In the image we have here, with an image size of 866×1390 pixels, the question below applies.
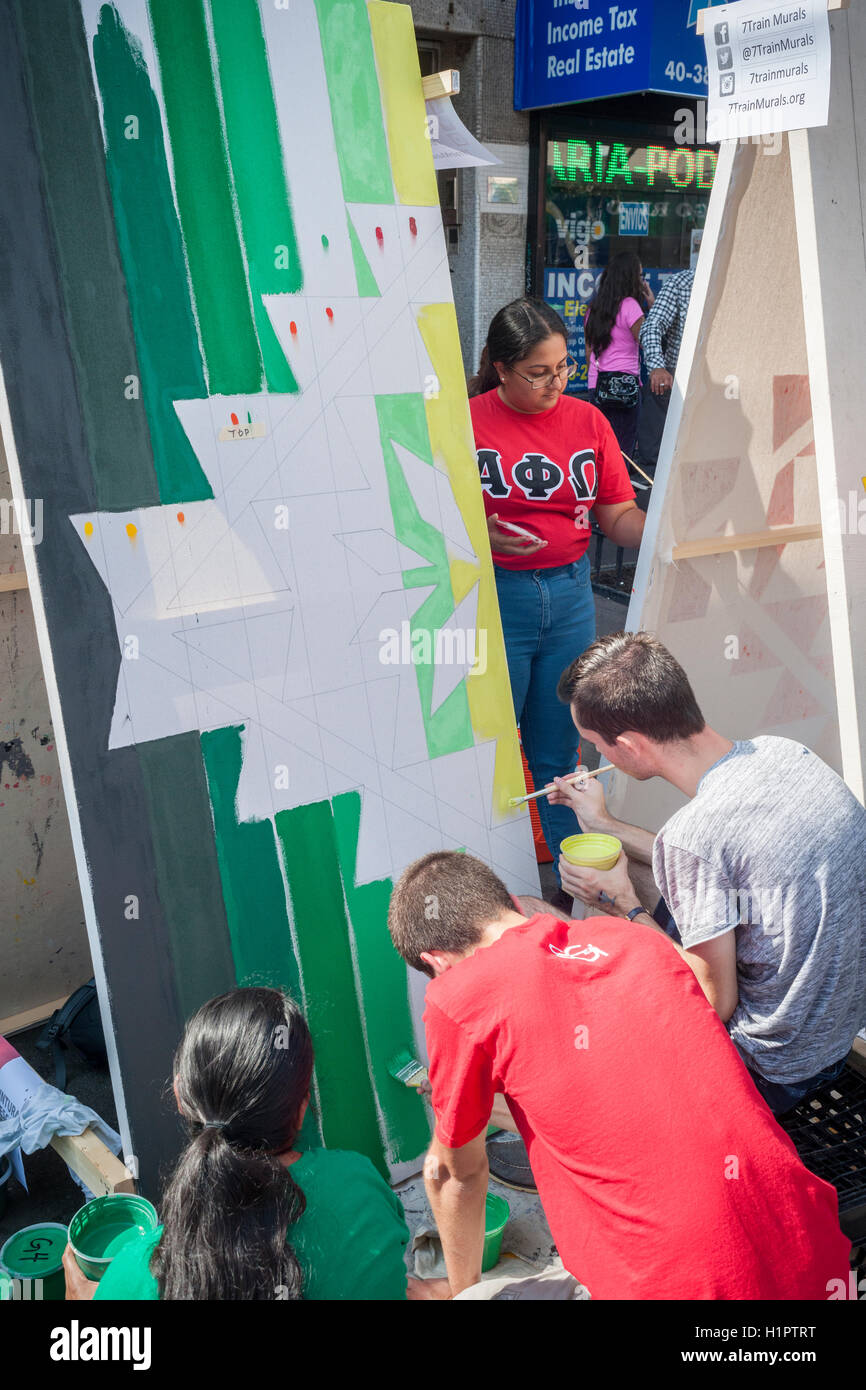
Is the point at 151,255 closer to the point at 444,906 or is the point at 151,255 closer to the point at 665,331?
the point at 444,906

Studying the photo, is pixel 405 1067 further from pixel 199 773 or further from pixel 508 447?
pixel 508 447

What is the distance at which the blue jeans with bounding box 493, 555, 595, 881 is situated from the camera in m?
2.77

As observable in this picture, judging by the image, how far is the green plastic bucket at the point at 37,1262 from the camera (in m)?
1.86

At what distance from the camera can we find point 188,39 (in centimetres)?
193

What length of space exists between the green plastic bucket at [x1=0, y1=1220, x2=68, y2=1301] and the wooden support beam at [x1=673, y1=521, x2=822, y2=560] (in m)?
1.82

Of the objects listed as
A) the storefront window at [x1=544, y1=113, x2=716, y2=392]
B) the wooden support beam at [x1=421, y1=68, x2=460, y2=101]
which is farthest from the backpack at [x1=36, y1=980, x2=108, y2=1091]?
the storefront window at [x1=544, y1=113, x2=716, y2=392]

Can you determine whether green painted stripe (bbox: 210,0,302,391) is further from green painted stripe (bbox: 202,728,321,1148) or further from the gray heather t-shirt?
the gray heather t-shirt

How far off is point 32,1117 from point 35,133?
5.33 feet


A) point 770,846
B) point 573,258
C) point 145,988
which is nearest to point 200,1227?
point 145,988

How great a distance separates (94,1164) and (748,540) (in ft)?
6.29

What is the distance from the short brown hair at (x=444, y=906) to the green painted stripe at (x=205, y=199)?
0.93 m

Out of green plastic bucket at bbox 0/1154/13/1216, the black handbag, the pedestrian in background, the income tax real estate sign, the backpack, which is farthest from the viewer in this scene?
the black handbag

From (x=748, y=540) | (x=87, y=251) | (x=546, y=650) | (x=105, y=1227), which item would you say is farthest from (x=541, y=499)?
(x=105, y=1227)

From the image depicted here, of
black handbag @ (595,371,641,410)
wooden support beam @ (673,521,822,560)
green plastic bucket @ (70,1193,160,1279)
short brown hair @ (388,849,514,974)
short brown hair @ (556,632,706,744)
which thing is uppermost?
black handbag @ (595,371,641,410)
